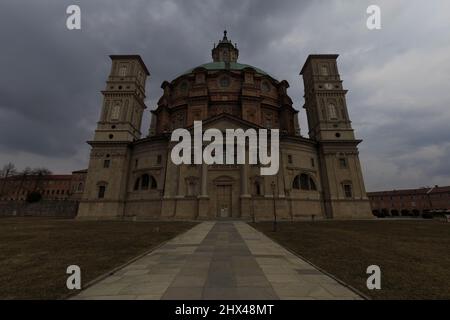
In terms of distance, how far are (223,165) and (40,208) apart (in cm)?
5009

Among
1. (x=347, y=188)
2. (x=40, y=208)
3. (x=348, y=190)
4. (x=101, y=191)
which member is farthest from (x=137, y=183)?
(x=348, y=190)

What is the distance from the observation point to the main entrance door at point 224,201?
101ft

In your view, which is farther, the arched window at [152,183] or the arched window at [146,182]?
the arched window at [146,182]

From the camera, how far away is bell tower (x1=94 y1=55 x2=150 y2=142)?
38.9 meters

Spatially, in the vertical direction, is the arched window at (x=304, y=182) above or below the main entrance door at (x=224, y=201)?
above

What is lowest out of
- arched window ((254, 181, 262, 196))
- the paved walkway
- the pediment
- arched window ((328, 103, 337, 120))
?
the paved walkway

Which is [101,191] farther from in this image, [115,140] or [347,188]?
[347,188]

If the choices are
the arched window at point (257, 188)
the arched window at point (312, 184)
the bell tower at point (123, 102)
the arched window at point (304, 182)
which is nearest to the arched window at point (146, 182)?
the bell tower at point (123, 102)

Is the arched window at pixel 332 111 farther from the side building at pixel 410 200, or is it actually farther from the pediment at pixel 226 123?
the side building at pixel 410 200

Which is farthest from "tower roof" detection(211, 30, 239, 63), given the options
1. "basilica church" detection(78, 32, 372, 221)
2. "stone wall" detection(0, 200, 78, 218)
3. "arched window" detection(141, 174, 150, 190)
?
"stone wall" detection(0, 200, 78, 218)

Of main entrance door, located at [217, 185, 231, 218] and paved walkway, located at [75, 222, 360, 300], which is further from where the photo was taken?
main entrance door, located at [217, 185, 231, 218]

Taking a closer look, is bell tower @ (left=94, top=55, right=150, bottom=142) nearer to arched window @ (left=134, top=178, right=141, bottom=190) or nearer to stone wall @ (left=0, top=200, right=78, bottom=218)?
arched window @ (left=134, top=178, right=141, bottom=190)

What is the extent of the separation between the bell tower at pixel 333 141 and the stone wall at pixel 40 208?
54191mm

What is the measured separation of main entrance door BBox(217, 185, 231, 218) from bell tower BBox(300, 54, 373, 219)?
16.7 metres
